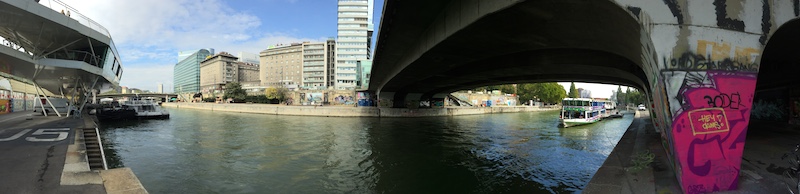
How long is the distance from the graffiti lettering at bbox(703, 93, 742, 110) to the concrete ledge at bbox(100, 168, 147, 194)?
1106 centimetres

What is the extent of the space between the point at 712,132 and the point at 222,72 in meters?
187

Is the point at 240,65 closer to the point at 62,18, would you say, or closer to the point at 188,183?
the point at 62,18

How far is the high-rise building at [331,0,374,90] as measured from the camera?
127m

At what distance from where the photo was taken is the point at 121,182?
24.6 ft

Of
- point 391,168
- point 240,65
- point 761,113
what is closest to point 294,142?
point 391,168

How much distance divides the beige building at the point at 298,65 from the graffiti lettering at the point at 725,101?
13368cm

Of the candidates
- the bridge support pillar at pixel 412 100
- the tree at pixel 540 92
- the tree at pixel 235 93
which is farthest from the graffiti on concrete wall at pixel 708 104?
the tree at pixel 540 92

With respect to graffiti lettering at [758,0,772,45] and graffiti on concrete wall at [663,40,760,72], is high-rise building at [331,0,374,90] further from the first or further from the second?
graffiti lettering at [758,0,772,45]

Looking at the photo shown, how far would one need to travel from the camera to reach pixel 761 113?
79.0ft

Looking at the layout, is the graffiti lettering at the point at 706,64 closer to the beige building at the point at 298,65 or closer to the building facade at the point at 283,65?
the beige building at the point at 298,65

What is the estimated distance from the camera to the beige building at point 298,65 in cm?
14188

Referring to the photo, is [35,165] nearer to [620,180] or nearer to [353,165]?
[353,165]

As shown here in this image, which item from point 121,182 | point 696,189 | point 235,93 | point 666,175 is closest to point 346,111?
point 121,182

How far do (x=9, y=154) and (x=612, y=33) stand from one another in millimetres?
17926
